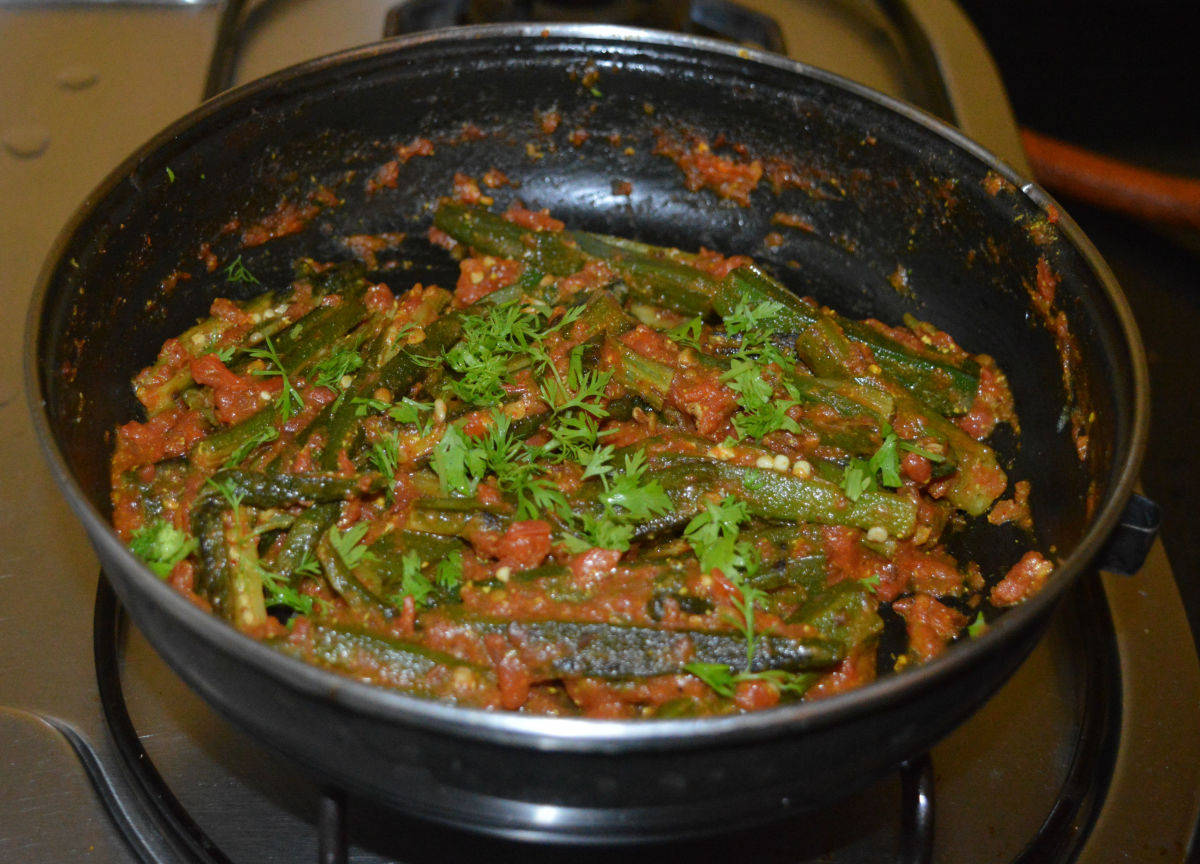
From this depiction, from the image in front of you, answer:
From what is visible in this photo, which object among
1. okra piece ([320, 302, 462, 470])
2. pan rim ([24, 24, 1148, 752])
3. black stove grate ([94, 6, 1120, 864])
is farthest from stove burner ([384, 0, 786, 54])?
black stove grate ([94, 6, 1120, 864])

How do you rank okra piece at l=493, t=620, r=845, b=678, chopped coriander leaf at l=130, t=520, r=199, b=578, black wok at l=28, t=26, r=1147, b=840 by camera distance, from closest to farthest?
black wok at l=28, t=26, r=1147, b=840, okra piece at l=493, t=620, r=845, b=678, chopped coriander leaf at l=130, t=520, r=199, b=578

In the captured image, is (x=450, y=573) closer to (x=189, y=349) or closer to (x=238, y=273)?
(x=189, y=349)

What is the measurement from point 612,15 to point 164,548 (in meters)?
2.65

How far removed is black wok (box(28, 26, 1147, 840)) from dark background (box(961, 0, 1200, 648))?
176 cm

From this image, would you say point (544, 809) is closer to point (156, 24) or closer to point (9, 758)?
point (9, 758)

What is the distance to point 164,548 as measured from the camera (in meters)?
2.46

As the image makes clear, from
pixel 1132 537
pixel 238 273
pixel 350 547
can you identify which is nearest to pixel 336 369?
pixel 238 273

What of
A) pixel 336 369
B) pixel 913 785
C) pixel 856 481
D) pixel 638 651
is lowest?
pixel 913 785

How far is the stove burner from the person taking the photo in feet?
12.9

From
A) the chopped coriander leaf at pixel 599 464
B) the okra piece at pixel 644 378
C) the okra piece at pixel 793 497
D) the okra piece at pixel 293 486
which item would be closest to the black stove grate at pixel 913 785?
the okra piece at pixel 293 486

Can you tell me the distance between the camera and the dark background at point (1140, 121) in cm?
463

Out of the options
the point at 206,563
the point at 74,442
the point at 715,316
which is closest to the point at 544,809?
the point at 206,563

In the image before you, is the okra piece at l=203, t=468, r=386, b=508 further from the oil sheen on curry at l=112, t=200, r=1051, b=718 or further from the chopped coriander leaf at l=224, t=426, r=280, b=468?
the chopped coriander leaf at l=224, t=426, r=280, b=468

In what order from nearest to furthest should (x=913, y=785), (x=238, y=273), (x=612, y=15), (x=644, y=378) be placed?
A: (x=913, y=785) → (x=644, y=378) → (x=238, y=273) → (x=612, y=15)
